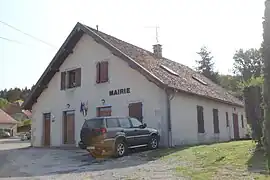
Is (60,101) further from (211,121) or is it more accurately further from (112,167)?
(112,167)

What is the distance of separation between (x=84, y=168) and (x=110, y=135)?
240cm

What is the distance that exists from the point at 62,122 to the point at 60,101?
150 cm

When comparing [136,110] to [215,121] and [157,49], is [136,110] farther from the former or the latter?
[157,49]

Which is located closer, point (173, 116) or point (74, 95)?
point (173, 116)

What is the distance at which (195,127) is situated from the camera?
21.6 meters

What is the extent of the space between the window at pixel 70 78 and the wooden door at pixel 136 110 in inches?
202

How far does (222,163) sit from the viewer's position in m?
10.9

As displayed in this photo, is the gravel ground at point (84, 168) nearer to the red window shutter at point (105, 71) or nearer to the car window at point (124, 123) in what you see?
the car window at point (124, 123)

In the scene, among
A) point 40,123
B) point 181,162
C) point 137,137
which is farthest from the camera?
point 40,123

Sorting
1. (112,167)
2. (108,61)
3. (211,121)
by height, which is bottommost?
(112,167)

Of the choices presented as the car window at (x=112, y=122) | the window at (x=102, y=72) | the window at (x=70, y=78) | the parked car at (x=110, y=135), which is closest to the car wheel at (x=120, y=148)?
the parked car at (x=110, y=135)

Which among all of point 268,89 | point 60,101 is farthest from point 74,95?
point 268,89

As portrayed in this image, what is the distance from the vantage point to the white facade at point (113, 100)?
19.1 m

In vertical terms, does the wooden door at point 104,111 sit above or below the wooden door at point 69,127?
above
